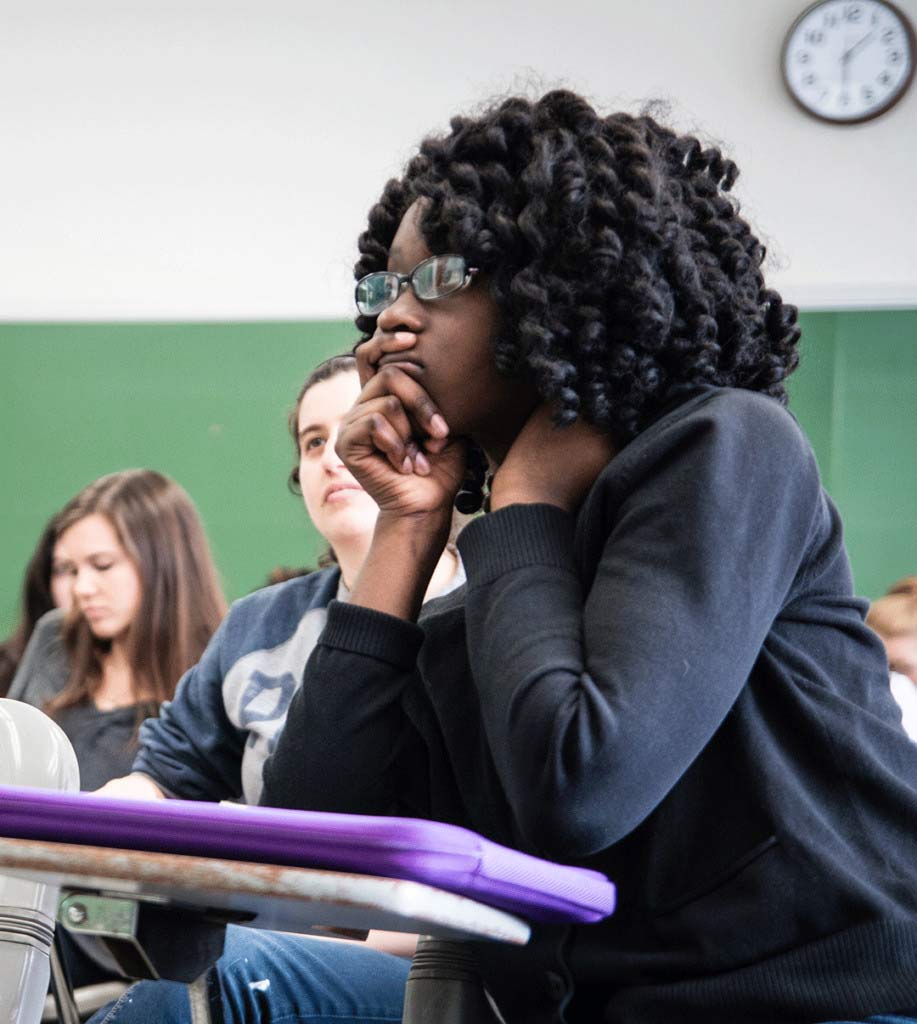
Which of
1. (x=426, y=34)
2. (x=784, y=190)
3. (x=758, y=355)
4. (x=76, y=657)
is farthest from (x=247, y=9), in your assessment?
(x=758, y=355)

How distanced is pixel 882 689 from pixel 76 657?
2.53 meters

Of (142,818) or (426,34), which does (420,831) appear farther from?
(426,34)

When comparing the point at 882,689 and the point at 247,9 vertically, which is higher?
the point at 247,9

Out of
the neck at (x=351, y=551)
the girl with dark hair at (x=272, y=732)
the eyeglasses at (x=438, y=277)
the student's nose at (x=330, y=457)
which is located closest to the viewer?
the eyeglasses at (x=438, y=277)

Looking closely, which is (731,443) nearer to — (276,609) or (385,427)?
(385,427)

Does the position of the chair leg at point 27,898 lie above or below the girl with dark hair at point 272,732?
above

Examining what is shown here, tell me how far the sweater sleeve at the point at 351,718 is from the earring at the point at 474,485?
16cm

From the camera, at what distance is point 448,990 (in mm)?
1048

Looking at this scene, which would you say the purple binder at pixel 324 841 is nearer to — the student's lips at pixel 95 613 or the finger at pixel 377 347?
the finger at pixel 377 347

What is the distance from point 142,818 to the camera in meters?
0.76

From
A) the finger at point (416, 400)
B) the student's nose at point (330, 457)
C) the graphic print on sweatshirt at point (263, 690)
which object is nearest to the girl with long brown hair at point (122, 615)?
the student's nose at point (330, 457)

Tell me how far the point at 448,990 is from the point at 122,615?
2.37m

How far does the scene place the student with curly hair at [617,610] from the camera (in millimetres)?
914

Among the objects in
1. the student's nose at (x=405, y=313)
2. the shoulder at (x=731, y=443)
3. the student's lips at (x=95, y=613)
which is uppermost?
the student's nose at (x=405, y=313)
